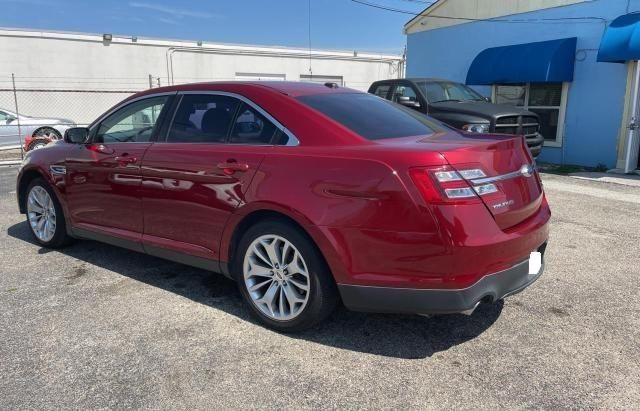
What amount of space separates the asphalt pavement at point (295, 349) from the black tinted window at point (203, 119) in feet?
3.99

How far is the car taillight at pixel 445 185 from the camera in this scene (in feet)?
8.95

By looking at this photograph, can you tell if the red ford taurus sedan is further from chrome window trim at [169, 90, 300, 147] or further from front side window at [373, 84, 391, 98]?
front side window at [373, 84, 391, 98]

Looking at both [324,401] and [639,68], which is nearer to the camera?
[324,401]

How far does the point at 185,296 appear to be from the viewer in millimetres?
4016

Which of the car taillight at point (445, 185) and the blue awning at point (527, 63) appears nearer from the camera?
the car taillight at point (445, 185)

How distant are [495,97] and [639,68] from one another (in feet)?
12.6

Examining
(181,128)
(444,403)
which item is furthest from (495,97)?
(444,403)

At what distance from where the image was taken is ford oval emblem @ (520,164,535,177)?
3.20 m

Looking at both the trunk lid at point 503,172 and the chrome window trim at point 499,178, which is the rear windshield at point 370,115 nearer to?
the trunk lid at point 503,172

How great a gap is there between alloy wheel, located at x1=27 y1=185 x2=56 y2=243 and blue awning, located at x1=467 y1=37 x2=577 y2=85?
10.2 meters

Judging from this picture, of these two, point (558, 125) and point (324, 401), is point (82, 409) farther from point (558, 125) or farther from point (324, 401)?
point (558, 125)

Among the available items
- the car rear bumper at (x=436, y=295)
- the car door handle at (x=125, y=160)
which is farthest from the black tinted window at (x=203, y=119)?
the car rear bumper at (x=436, y=295)

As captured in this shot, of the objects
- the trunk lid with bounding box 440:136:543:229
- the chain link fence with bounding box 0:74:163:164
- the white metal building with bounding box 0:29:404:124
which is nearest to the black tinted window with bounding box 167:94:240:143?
the trunk lid with bounding box 440:136:543:229

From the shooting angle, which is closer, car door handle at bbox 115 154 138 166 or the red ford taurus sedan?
the red ford taurus sedan
